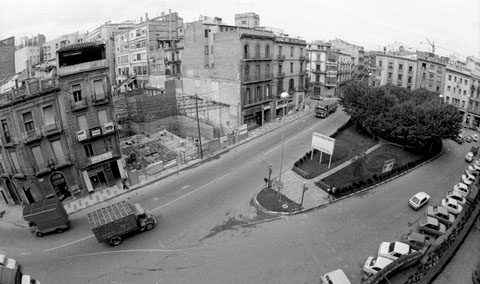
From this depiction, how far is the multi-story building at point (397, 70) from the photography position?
65750 millimetres

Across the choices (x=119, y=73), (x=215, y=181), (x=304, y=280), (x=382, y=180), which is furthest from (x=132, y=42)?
(x=304, y=280)

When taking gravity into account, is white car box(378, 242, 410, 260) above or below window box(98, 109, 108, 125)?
below

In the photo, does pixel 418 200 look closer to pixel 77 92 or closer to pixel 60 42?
pixel 77 92

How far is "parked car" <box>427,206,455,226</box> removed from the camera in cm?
2297

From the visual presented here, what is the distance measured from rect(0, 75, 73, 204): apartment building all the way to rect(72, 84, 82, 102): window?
113 cm

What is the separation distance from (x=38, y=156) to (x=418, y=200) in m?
31.7

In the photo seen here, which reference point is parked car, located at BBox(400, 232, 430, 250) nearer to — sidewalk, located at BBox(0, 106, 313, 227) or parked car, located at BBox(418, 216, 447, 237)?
parked car, located at BBox(418, 216, 447, 237)

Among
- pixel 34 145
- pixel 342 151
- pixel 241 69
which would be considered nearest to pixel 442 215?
pixel 342 151

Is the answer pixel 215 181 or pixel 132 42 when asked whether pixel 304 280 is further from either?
pixel 132 42

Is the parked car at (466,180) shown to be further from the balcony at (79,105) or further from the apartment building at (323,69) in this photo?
the apartment building at (323,69)

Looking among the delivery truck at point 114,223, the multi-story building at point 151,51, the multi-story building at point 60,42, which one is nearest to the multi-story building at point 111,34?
the multi-story building at point 151,51

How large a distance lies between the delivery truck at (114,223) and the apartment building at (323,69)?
54981 mm

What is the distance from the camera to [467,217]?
16.9 metres

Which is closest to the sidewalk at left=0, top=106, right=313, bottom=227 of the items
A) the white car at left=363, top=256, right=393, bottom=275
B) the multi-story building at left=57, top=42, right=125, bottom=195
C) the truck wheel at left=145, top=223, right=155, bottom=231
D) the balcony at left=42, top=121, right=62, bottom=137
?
the multi-story building at left=57, top=42, right=125, bottom=195
